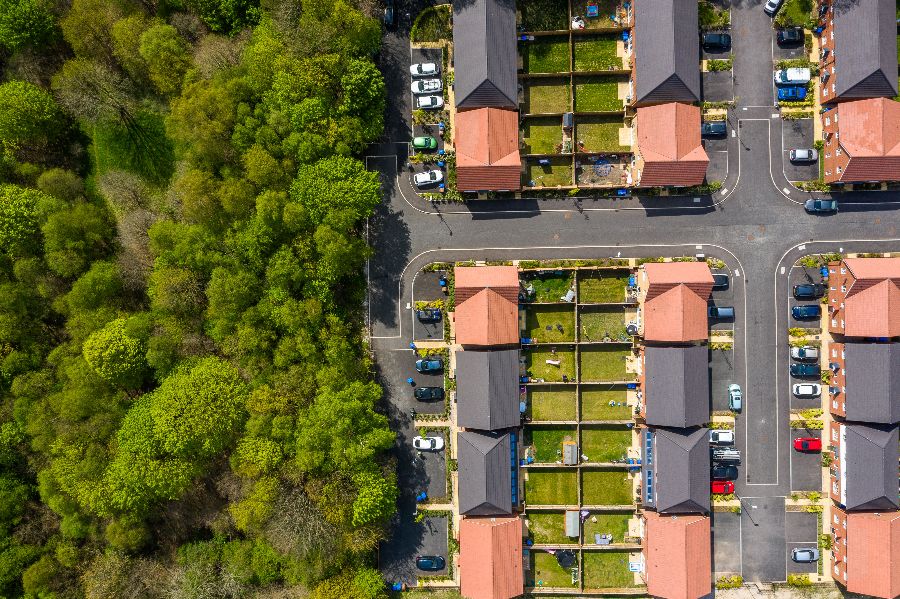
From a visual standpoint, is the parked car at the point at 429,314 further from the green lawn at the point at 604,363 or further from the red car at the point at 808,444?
the red car at the point at 808,444

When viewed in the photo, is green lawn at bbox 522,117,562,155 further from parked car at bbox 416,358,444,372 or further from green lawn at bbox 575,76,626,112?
parked car at bbox 416,358,444,372

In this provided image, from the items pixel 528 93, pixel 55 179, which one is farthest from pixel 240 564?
pixel 528 93

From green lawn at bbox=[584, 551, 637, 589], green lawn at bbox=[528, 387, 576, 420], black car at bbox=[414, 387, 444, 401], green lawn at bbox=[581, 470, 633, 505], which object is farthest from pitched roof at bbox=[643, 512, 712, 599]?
black car at bbox=[414, 387, 444, 401]

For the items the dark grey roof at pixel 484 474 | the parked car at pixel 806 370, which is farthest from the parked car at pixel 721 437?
the dark grey roof at pixel 484 474

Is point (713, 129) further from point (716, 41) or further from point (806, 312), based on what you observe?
point (806, 312)

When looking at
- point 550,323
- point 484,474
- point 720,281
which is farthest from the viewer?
point 550,323

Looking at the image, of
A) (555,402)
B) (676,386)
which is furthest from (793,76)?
(555,402)
